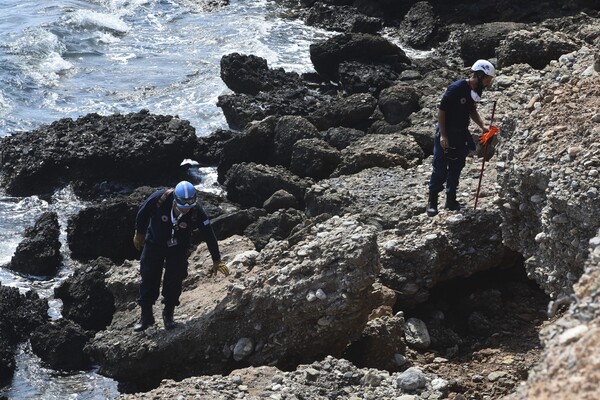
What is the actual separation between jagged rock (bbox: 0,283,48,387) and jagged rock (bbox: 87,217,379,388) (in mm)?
2023

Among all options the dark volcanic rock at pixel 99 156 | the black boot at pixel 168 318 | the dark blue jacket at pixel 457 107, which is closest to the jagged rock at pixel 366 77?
the dark volcanic rock at pixel 99 156

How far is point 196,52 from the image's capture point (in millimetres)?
27469

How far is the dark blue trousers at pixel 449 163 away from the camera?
460 inches

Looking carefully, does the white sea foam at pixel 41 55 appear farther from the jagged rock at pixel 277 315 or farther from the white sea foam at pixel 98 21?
the jagged rock at pixel 277 315

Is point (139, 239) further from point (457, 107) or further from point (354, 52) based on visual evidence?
point (354, 52)

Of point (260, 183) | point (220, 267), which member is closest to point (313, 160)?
point (260, 183)

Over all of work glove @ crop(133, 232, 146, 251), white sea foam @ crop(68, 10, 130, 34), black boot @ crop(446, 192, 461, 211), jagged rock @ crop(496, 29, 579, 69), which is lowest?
work glove @ crop(133, 232, 146, 251)

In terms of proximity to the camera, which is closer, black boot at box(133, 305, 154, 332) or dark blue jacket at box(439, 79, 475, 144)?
black boot at box(133, 305, 154, 332)

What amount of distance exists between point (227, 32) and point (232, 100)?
887 cm

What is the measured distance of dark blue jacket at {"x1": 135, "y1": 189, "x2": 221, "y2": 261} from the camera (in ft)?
34.5

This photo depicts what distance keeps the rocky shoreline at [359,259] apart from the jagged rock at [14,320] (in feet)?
0.10

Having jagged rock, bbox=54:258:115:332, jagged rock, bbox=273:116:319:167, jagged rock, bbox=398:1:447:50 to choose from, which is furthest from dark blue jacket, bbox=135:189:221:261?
jagged rock, bbox=398:1:447:50

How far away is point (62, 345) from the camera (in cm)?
1257

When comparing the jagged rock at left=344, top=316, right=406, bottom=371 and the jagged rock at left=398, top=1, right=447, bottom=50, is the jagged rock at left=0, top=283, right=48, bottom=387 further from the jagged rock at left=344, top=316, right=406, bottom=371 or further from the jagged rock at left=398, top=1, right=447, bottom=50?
the jagged rock at left=398, top=1, right=447, bottom=50
